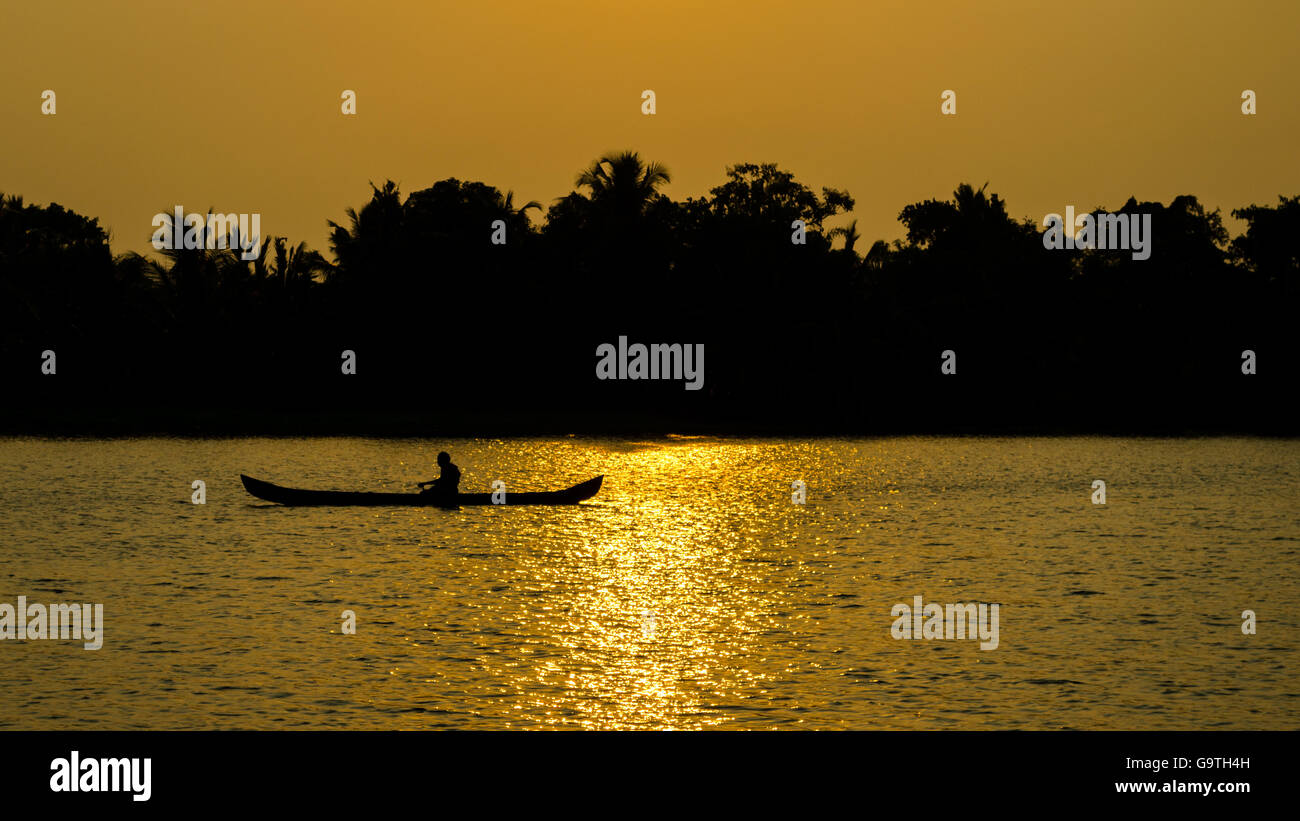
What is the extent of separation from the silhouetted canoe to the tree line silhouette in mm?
31244

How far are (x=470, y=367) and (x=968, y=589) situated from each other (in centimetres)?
4535

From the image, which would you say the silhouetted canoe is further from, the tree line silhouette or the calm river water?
the tree line silhouette

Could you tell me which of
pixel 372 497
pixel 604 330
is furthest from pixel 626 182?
pixel 372 497

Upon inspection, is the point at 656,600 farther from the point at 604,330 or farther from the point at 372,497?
the point at 604,330

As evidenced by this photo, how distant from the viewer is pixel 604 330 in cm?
6712

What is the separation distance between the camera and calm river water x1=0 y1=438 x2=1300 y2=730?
15406 mm

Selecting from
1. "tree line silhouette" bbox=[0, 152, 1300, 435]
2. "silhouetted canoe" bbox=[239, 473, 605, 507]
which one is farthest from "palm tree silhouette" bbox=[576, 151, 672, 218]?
"silhouetted canoe" bbox=[239, 473, 605, 507]

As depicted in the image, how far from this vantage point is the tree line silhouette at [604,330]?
66.1 m

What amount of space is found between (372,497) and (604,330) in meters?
35.5

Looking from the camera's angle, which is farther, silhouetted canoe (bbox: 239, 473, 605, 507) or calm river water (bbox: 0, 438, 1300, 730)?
silhouetted canoe (bbox: 239, 473, 605, 507)

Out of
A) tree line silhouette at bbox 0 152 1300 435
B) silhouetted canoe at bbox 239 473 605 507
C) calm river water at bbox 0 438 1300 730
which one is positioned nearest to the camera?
calm river water at bbox 0 438 1300 730

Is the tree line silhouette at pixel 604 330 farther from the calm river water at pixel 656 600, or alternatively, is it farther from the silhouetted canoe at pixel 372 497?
the silhouetted canoe at pixel 372 497

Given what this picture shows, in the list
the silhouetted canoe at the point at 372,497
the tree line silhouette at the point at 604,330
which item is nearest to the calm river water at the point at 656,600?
the silhouetted canoe at the point at 372,497
